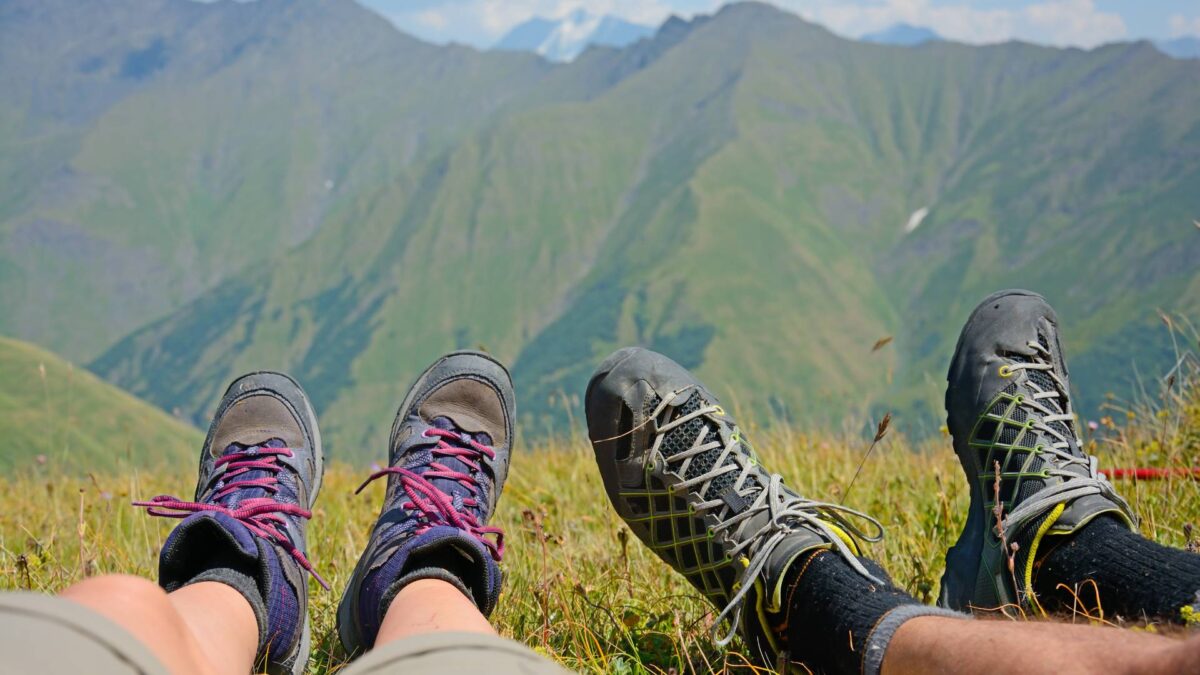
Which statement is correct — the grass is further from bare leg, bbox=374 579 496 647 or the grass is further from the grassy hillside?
the grassy hillside

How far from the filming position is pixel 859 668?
2043 mm

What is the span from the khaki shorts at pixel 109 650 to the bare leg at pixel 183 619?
0.20 feet

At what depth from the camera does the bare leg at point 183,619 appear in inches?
59.9

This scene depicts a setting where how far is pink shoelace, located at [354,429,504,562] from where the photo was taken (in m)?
2.74

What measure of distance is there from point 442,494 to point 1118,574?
5.91 feet

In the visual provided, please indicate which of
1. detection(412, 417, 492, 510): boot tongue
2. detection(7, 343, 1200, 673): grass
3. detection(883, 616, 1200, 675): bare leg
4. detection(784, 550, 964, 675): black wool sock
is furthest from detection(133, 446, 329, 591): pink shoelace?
detection(883, 616, 1200, 675): bare leg

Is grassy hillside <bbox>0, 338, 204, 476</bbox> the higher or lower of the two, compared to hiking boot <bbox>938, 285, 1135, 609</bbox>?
higher

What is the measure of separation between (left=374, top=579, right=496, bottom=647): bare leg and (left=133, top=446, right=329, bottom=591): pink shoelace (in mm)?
485

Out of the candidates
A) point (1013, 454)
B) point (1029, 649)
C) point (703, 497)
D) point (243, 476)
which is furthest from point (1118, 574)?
point (243, 476)

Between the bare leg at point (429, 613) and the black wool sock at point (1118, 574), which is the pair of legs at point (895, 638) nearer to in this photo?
the bare leg at point (429, 613)

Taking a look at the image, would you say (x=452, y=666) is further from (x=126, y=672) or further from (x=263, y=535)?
(x=263, y=535)

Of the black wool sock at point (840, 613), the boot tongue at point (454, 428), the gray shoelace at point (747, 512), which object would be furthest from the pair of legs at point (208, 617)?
the boot tongue at point (454, 428)

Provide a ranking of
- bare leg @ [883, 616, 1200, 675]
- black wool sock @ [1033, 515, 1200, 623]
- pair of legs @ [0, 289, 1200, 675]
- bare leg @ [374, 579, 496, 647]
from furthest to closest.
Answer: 1. black wool sock @ [1033, 515, 1200, 623]
2. bare leg @ [374, 579, 496, 647]
3. pair of legs @ [0, 289, 1200, 675]
4. bare leg @ [883, 616, 1200, 675]

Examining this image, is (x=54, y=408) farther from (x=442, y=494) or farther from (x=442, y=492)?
(x=442, y=494)
